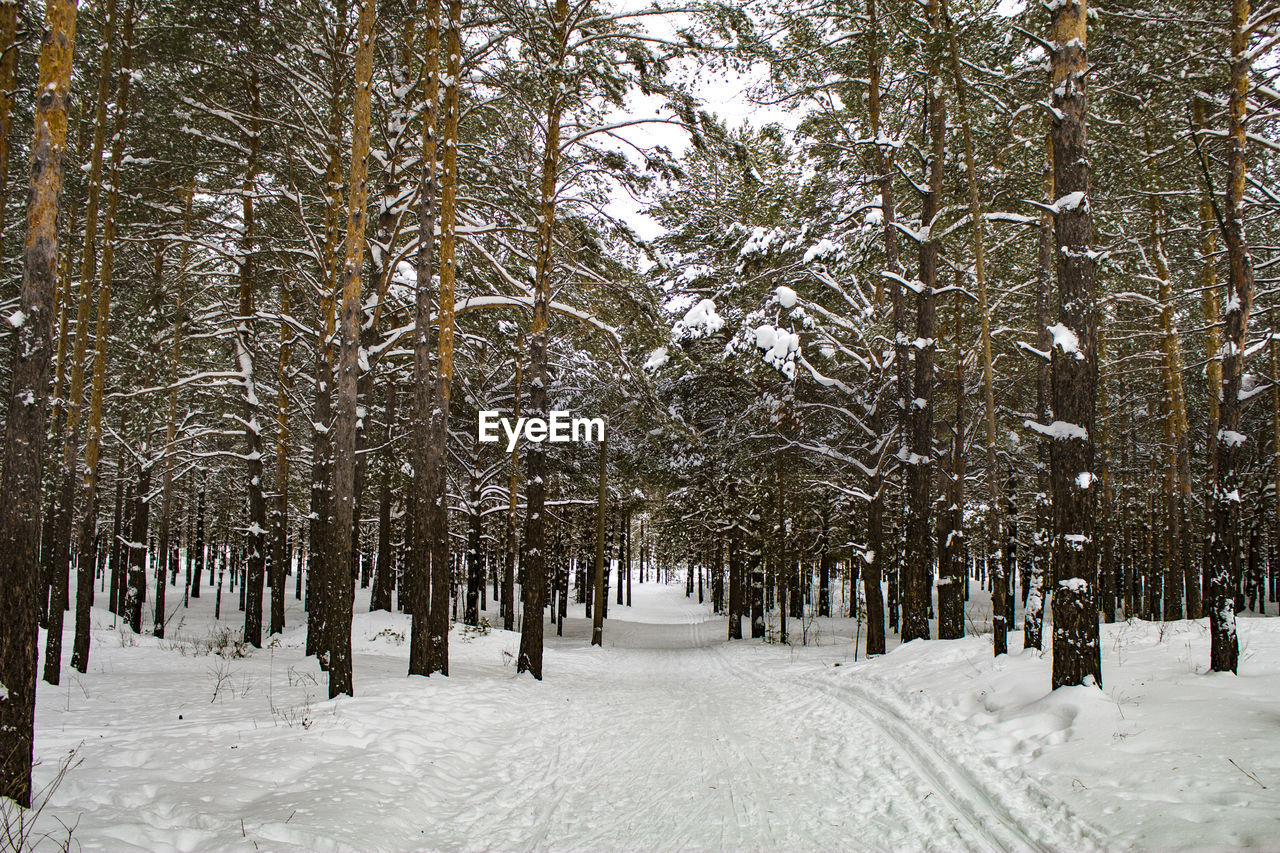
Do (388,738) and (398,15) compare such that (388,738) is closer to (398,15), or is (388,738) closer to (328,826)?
(328,826)

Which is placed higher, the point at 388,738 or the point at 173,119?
the point at 173,119

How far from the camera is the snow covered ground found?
4.61m

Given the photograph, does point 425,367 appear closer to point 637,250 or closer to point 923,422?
point 637,250

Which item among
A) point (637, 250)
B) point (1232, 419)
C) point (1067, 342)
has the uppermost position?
point (637, 250)

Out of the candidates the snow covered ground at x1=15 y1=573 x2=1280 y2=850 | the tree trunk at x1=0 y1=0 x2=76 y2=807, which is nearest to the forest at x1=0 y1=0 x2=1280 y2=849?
the tree trunk at x1=0 y1=0 x2=76 y2=807

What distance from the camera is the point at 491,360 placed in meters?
20.0

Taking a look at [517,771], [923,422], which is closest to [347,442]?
[517,771]

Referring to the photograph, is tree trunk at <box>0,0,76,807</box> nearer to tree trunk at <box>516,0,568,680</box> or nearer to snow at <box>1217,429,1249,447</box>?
tree trunk at <box>516,0,568,680</box>

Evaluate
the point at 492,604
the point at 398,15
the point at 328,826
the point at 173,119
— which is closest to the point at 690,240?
the point at 398,15

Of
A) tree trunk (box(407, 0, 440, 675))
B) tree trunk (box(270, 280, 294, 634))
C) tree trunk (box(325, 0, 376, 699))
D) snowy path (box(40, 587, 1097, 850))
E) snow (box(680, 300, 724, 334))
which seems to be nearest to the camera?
snowy path (box(40, 587, 1097, 850))

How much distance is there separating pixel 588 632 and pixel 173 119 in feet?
77.1

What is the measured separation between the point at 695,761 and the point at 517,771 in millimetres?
1776

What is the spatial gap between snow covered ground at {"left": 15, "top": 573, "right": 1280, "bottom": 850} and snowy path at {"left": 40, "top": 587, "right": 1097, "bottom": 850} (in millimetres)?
29

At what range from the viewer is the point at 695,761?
6.77 m
